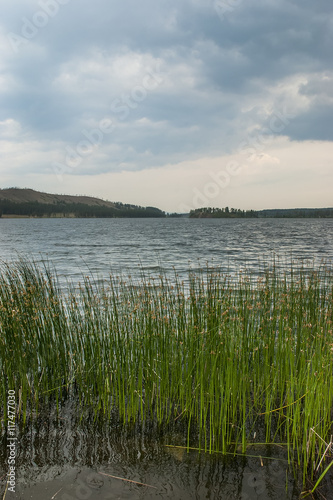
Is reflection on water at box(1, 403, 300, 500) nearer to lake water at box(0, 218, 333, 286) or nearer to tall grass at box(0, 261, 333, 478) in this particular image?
tall grass at box(0, 261, 333, 478)

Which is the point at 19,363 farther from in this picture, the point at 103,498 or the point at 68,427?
the point at 103,498

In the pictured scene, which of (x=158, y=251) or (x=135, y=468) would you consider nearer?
(x=135, y=468)

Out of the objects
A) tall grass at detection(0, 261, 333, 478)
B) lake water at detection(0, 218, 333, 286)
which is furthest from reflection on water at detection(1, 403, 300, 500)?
lake water at detection(0, 218, 333, 286)

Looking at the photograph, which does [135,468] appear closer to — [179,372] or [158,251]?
[179,372]

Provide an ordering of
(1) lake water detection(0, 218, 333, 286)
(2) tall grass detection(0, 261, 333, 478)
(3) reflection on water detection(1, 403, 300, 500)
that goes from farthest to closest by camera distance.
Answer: (1) lake water detection(0, 218, 333, 286)
(2) tall grass detection(0, 261, 333, 478)
(3) reflection on water detection(1, 403, 300, 500)

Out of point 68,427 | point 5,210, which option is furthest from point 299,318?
point 5,210

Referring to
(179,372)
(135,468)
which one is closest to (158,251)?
(179,372)

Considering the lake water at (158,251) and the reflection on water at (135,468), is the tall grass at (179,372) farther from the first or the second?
the lake water at (158,251)

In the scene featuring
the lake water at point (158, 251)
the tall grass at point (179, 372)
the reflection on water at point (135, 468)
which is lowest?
the lake water at point (158, 251)

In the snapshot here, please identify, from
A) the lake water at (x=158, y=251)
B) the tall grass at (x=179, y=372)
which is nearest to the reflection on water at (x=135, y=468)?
the tall grass at (x=179, y=372)

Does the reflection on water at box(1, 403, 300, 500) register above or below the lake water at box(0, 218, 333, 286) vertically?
above

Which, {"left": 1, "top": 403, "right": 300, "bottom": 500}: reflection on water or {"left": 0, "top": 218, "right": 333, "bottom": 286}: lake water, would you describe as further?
{"left": 0, "top": 218, "right": 333, "bottom": 286}: lake water

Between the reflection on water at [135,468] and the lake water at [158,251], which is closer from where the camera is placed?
the reflection on water at [135,468]

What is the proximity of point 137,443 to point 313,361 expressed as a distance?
6.54 ft
